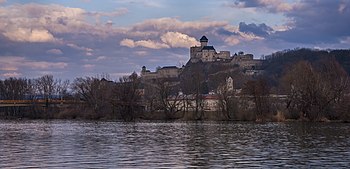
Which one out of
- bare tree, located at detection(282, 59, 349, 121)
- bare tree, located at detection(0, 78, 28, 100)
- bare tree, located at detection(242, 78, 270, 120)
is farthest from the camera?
bare tree, located at detection(0, 78, 28, 100)

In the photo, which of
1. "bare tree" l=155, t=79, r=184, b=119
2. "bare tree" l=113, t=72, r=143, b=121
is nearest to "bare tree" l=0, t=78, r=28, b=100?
"bare tree" l=113, t=72, r=143, b=121

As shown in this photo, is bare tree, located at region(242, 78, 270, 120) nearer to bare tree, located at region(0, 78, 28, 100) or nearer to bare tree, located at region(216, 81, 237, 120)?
bare tree, located at region(216, 81, 237, 120)

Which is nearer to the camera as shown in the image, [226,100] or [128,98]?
[226,100]

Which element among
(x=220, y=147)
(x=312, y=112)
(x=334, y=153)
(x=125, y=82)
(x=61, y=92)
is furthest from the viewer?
(x=61, y=92)

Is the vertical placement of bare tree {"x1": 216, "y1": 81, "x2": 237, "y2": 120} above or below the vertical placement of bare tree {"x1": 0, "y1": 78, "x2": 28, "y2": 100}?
below

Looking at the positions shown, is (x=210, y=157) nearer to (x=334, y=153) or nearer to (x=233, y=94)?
(x=334, y=153)

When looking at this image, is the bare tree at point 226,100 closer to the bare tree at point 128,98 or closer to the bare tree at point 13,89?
the bare tree at point 128,98

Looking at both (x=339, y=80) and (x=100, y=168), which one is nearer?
(x=100, y=168)

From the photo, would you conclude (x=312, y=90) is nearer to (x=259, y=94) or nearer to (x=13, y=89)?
(x=259, y=94)

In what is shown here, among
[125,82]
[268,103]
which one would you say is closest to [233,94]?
[268,103]

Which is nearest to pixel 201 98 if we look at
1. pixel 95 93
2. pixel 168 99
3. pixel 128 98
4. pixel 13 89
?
pixel 168 99

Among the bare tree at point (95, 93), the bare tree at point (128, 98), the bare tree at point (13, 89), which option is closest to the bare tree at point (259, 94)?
the bare tree at point (128, 98)

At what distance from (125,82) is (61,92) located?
4807cm

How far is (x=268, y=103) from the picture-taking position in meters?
97.2
